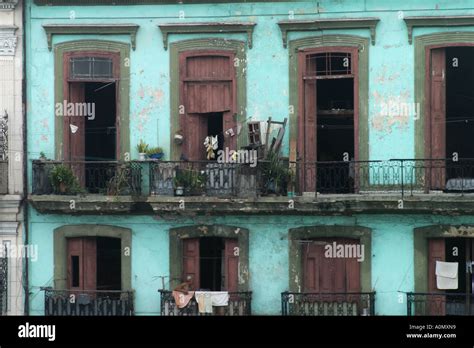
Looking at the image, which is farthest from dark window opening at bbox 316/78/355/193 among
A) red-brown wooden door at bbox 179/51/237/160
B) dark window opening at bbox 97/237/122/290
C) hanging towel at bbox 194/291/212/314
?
dark window opening at bbox 97/237/122/290

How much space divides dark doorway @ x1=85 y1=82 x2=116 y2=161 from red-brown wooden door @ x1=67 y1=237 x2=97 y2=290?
1.83 meters

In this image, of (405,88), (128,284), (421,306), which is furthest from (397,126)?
(128,284)

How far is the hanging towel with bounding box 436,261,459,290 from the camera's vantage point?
92.5 ft

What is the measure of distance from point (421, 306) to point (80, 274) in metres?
7.17

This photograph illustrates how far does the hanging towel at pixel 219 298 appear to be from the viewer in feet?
93.6

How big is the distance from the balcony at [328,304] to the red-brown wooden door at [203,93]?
3394 mm

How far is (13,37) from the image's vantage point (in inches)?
1155

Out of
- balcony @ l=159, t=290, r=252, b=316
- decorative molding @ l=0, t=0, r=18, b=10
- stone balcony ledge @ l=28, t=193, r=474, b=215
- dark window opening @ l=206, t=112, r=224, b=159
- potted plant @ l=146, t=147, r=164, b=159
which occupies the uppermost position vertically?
decorative molding @ l=0, t=0, r=18, b=10

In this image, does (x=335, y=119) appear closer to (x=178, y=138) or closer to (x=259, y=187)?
(x=259, y=187)

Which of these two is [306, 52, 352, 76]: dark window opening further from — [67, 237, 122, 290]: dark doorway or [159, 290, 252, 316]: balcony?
[67, 237, 122, 290]: dark doorway

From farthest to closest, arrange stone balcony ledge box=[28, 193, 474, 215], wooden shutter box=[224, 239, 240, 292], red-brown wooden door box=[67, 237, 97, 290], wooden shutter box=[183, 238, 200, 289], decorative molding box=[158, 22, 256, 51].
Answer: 1. red-brown wooden door box=[67, 237, 97, 290]
2. wooden shutter box=[183, 238, 200, 289]
3. wooden shutter box=[224, 239, 240, 292]
4. decorative molding box=[158, 22, 256, 51]
5. stone balcony ledge box=[28, 193, 474, 215]

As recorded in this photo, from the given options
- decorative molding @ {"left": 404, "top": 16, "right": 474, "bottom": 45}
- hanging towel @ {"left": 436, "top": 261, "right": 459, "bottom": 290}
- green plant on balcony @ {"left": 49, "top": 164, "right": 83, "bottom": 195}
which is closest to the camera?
decorative molding @ {"left": 404, "top": 16, "right": 474, "bottom": 45}

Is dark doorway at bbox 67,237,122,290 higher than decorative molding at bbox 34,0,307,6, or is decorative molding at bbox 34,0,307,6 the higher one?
decorative molding at bbox 34,0,307,6

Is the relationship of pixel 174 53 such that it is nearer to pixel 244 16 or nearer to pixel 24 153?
pixel 244 16
